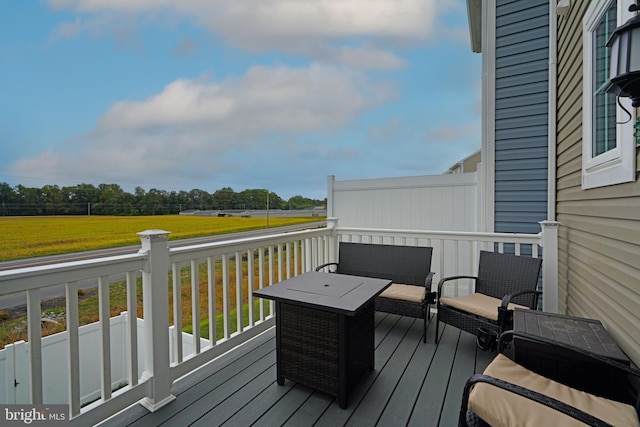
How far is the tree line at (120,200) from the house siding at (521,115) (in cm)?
309

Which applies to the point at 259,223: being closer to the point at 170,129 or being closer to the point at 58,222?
the point at 58,222

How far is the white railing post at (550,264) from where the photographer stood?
305cm

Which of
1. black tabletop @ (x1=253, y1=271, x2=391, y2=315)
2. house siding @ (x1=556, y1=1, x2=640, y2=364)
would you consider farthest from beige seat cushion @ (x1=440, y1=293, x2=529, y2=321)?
black tabletop @ (x1=253, y1=271, x2=391, y2=315)

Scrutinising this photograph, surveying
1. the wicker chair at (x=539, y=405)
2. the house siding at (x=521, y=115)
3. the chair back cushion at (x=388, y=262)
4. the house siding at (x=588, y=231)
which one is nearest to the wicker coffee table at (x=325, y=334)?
the wicker chair at (x=539, y=405)

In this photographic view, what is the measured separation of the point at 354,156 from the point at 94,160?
29.8ft

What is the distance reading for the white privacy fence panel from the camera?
4.48m

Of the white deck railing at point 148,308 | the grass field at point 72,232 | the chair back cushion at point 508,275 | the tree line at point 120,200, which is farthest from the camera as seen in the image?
the chair back cushion at point 508,275

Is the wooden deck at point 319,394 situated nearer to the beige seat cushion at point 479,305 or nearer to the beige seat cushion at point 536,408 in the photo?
the beige seat cushion at point 479,305

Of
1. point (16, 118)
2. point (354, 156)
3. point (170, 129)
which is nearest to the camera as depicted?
point (16, 118)

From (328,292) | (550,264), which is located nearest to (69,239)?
(328,292)

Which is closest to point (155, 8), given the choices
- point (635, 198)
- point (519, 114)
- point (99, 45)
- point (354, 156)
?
point (99, 45)

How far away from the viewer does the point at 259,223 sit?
439 centimetres

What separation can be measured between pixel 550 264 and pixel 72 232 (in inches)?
179

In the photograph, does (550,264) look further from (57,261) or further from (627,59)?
(57,261)
